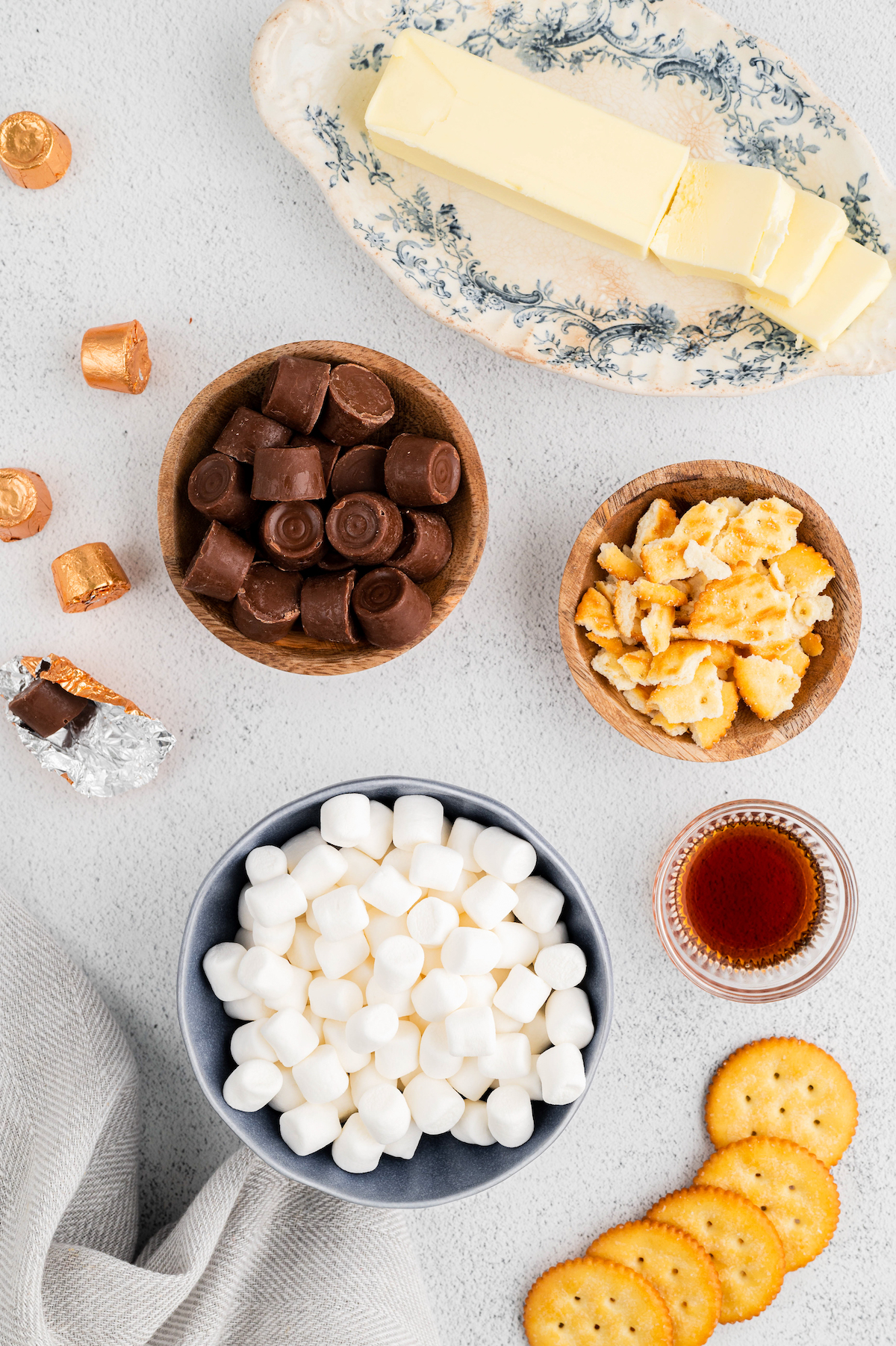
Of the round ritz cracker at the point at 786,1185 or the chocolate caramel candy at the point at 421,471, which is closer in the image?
the chocolate caramel candy at the point at 421,471

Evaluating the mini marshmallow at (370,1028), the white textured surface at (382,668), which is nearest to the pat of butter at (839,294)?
the white textured surface at (382,668)

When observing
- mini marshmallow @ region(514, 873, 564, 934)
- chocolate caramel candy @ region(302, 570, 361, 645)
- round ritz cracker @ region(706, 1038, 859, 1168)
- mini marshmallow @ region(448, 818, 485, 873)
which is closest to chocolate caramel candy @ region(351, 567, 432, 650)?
chocolate caramel candy @ region(302, 570, 361, 645)

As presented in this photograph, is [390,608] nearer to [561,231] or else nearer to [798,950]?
[561,231]

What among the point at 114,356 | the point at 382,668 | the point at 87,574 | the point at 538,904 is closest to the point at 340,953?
the point at 538,904

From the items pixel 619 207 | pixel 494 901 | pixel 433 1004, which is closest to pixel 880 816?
pixel 494 901

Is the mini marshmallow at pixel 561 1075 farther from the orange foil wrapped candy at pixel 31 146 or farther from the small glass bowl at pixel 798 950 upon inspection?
the orange foil wrapped candy at pixel 31 146

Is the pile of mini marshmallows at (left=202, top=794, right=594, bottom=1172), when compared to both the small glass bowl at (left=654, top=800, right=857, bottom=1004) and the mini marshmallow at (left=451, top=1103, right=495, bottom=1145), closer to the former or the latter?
the mini marshmallow at (left=451, top=1103, right=495, bottom=1145)

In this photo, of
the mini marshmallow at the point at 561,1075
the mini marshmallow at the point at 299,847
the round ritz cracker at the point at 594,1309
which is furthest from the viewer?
the round ritz cracker at the point at 594,1309
